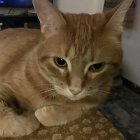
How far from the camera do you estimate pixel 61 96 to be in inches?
42.4

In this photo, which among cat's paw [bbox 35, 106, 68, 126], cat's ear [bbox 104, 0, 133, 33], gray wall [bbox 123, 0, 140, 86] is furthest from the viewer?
gray wall [bbox 123, 0, 140, 86]

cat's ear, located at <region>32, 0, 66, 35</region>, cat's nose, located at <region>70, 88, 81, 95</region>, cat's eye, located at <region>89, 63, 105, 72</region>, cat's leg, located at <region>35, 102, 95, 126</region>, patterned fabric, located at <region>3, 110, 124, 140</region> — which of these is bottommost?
patterned fabric, located at <region>3, 110, 124, 140</region>

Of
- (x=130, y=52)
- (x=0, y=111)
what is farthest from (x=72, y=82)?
(x=130, y=52)

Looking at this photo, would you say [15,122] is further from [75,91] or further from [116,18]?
[116,18]

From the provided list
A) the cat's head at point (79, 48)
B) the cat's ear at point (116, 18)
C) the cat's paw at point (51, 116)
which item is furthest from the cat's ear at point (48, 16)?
the cat's paw at point (51, 116)

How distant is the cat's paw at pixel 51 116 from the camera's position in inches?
40.9

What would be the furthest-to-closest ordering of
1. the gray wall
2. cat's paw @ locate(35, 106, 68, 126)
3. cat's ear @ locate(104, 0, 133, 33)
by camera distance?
the gray wall
cat's paw @ locate(35, 106, 68, 126)
cat's ear @ locate(104, 0, 133, 33)

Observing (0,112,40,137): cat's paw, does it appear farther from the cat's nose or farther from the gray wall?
the gray wall

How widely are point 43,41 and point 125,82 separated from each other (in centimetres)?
172

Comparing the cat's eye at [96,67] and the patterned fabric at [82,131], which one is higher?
the cat's eye at [96,67]

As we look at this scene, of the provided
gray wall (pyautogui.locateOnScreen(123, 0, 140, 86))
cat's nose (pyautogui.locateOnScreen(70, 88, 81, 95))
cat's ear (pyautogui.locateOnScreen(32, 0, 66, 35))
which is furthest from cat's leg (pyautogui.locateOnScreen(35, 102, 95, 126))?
gray wall (pyautogui.locateOnScreen(123, 0, 140, 86))

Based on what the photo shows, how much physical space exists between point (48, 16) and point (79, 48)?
146 mm

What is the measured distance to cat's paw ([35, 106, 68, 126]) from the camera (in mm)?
1040

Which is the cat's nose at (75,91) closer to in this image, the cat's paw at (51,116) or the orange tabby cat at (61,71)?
the orange tabby cat at (61,71)
